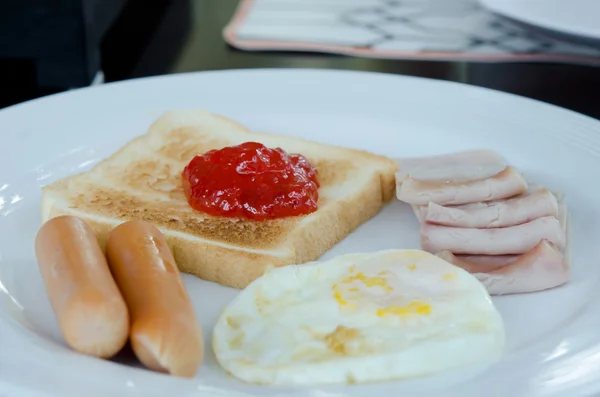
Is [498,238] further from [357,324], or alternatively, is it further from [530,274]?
[357,324]

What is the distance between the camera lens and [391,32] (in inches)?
153

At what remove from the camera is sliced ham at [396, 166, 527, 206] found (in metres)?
2.17

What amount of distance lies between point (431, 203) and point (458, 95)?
898 mm

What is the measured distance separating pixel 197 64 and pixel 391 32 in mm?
952

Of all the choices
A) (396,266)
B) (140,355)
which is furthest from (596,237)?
(140,355)

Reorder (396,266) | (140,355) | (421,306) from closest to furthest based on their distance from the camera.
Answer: (140,355) < (421,306) < (396,266)

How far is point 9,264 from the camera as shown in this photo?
2.02 meters

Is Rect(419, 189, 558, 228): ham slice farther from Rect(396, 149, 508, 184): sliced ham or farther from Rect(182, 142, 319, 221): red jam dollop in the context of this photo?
Rect(182, 142, 319, 221): red jam dollop

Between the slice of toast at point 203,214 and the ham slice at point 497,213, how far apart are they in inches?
10.3

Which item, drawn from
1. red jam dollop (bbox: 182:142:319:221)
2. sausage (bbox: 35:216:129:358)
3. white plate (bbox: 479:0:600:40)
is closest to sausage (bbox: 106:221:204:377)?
sausage (bbox: 35:216:129:358)

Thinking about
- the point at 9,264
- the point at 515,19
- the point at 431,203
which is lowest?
the point at 9,264

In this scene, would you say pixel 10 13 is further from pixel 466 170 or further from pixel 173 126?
pixel 466 170

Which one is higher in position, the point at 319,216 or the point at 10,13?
the point at 10,13

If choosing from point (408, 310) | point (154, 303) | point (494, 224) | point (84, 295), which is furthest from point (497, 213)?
point (84, 295)
